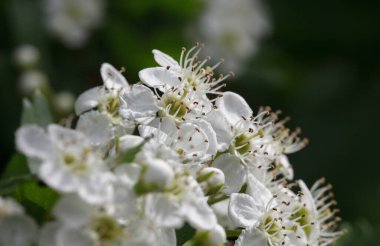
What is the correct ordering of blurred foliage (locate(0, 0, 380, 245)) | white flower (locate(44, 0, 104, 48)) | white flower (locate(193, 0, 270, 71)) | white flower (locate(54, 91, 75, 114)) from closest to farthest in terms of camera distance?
white flower (locate(54, 91, 75, 114)) < blurred foliage (locate(0, 0, 380, 245)) < white flower (locate(44, 0, 104, 48)) < white flower (locate(193, 0, 270, 71))

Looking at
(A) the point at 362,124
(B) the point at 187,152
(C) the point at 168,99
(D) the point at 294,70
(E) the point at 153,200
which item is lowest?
(E) the point at 153,200

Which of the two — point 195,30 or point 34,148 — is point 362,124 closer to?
point 195,30

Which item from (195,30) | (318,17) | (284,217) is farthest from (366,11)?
(284,217)

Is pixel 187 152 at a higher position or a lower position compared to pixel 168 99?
lower

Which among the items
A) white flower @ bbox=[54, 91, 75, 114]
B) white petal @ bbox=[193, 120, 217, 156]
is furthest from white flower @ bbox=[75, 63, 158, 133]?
white flower @ bbox=[54, 91, 75, 114]

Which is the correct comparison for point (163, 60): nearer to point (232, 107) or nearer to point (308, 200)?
point (232, 107)

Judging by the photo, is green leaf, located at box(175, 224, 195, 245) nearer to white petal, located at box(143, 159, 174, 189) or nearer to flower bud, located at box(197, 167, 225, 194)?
flower bud, located at box(197, 167, 225, 194)
